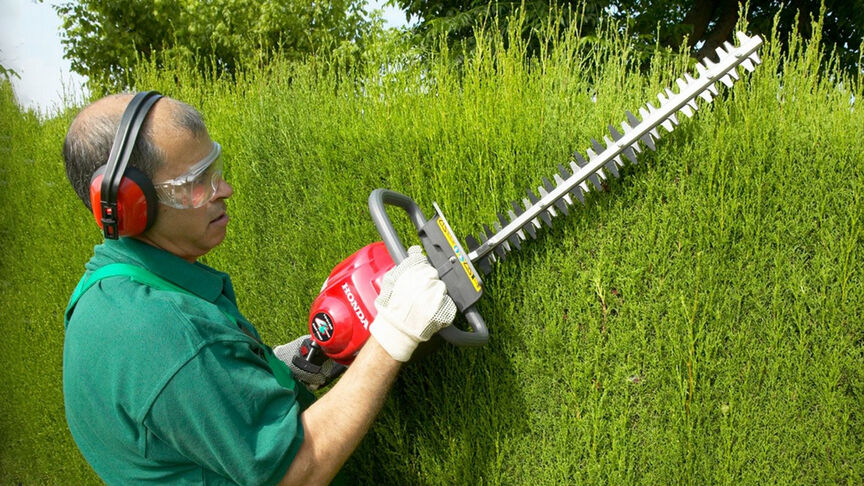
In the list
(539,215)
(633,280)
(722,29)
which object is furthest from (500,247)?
(722,29)

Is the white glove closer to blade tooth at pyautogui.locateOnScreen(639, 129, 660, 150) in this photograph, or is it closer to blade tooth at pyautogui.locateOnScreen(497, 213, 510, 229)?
blade tooth at pyautogui.locateOnScreen(497, 213, 510, 229)

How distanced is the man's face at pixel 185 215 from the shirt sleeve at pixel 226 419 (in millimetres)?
412

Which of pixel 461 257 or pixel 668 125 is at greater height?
pixel 668 125

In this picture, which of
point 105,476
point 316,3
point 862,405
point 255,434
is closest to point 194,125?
point 255,434

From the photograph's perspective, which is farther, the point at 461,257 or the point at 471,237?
the point at 471,237

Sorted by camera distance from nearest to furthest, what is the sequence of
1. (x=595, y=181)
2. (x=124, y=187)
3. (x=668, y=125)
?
1. (x=124, y=187)
2. (x=668, y=125)
3. (x=595, y=181)

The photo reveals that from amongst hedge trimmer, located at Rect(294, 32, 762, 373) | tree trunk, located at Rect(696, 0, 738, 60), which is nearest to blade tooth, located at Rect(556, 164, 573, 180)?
hedge trimmer, located at Rect(294, 32, 762, 373)

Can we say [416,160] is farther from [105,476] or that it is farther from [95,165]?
[105,476]

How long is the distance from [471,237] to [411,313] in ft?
1.92

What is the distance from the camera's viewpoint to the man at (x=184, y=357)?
4.62ft

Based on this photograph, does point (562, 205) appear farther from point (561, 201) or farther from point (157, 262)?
point (157, 262)

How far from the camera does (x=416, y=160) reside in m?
2.52

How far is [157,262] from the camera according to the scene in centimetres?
168

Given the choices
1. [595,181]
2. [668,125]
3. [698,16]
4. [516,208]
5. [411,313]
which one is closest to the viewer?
[411,313]
